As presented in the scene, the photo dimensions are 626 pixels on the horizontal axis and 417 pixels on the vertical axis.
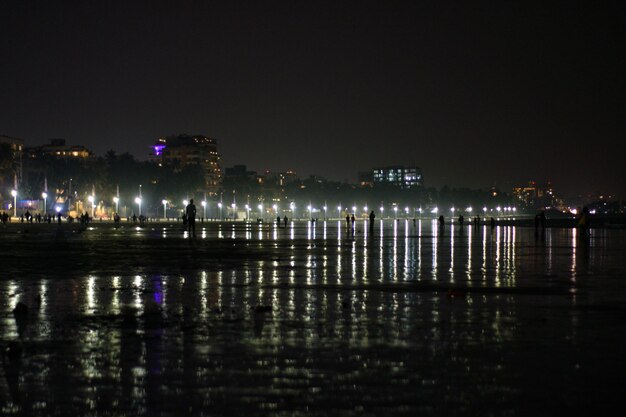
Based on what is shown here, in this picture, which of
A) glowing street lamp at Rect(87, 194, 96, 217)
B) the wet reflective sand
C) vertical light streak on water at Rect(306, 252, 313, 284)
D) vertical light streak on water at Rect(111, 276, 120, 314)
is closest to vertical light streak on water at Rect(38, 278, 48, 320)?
the wet reflective sand

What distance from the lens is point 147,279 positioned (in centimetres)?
1956

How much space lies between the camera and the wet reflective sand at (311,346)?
23.5 feet

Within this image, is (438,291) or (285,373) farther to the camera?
(438,291)

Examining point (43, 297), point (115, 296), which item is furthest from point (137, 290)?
point (43, 297)

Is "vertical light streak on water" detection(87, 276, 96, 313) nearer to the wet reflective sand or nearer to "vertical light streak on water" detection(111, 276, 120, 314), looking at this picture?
the wet reflective sand

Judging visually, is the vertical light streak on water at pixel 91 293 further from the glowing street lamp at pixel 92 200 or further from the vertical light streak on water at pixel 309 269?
the glowing street lamp at pixel 92 200

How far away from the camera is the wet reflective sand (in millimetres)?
7152

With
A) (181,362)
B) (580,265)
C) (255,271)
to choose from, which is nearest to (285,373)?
(181,362)

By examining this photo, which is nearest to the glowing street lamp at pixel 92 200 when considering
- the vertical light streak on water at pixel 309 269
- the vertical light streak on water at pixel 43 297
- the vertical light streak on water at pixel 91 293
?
the vertical light streak on water at pixel 309 269

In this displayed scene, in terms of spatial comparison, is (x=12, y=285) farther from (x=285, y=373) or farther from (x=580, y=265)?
(x=580, y=265)

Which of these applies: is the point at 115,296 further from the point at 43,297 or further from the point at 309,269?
the point at 309,269

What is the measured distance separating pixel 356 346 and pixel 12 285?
10.5 m

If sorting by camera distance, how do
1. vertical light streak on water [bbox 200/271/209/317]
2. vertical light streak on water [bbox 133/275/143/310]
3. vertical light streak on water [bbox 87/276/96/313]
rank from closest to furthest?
vertical light streak on water [bbox 200/271/209/317] < vertical light streak on water [bbox 87/276/96/313] < vertical light streak on water [bbox 133/275/143/310]

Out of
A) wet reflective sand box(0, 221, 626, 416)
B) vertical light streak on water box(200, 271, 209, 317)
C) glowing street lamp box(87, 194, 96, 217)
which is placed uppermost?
glowing street lamp box(87, 194, 96, 217)
